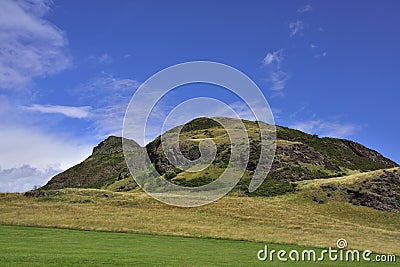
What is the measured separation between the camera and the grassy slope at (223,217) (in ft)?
161

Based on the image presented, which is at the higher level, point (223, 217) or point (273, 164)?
point (273, 164)

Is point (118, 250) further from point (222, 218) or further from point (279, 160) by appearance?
point (279, 160)

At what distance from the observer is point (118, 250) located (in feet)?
108

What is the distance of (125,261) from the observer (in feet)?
89.5

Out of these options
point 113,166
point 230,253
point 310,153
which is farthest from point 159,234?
point 113,166

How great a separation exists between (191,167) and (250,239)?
A: 7719cm
